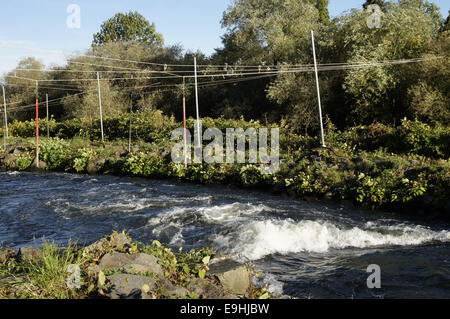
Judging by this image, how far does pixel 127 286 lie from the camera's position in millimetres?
4754

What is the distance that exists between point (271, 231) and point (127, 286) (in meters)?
4.80

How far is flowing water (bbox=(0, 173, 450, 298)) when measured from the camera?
6609 mm

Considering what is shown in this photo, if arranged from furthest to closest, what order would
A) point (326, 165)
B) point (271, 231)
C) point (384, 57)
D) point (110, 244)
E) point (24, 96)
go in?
point (24, 96)
point (384, 57)
point (326, 165)
point (271, 231)
point (110, 244)

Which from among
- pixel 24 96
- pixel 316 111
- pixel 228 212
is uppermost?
pixel 24 96

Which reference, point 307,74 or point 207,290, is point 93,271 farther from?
point 307,74

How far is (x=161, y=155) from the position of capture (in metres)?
20.0

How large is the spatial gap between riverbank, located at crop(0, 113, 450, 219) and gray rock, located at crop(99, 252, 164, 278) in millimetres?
8921

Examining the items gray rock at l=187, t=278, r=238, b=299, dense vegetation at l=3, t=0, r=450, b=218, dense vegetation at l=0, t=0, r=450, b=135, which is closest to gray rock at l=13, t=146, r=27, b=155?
dense vegetation at l=3, t=0, r=450, b=218

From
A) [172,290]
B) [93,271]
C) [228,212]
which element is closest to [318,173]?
[228,212]

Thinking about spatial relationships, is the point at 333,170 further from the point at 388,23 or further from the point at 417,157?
the point at 388,23

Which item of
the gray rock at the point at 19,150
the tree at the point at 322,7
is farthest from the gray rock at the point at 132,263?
the tree at the point at 322,7
